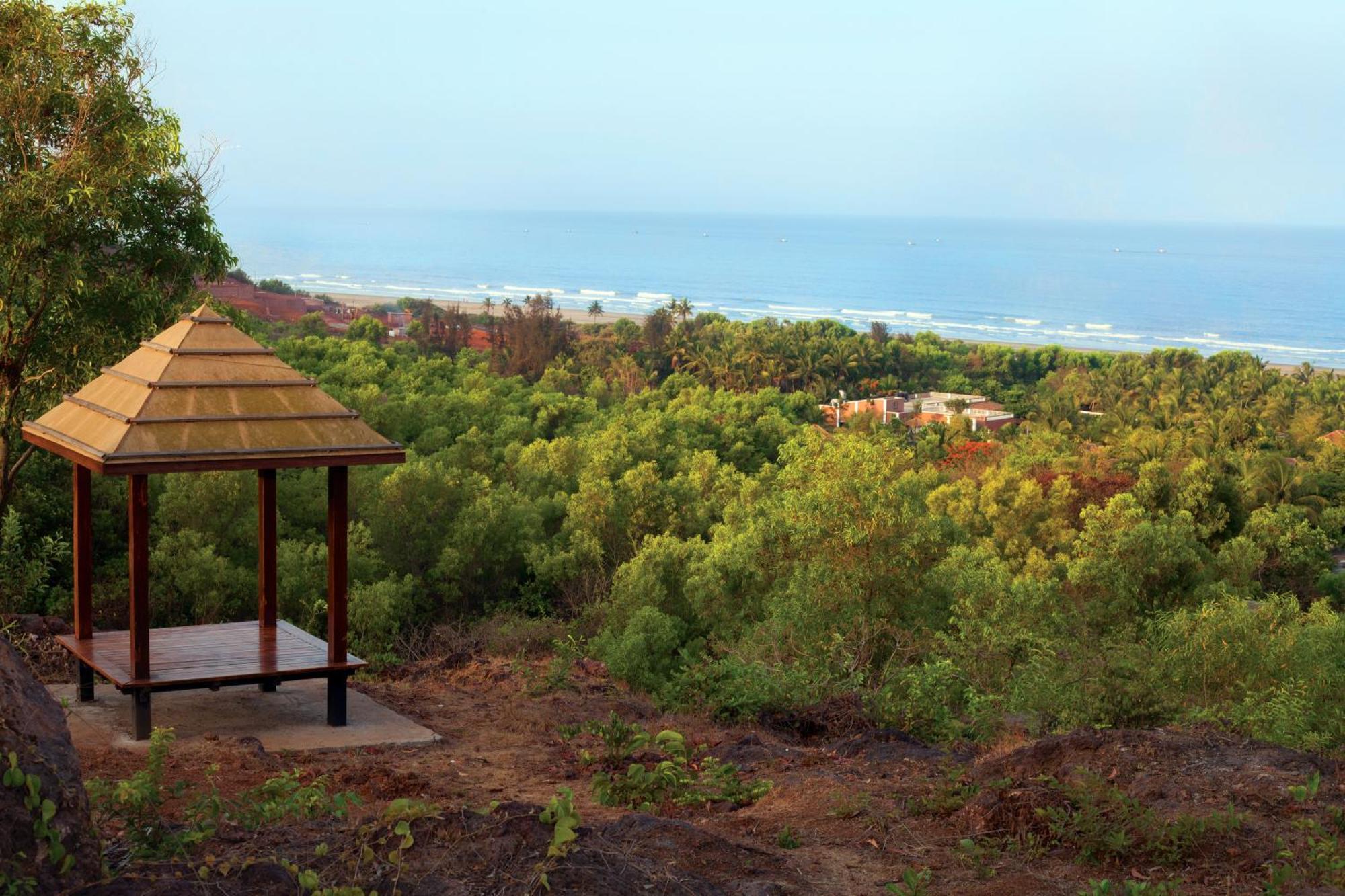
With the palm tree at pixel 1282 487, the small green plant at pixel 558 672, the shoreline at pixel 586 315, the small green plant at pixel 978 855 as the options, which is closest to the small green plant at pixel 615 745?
the small green plant at pixel 978 855

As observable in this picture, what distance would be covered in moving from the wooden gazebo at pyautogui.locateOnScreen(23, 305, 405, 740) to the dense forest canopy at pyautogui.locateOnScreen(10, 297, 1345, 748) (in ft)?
9.37

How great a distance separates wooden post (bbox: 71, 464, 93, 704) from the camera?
8.25 m

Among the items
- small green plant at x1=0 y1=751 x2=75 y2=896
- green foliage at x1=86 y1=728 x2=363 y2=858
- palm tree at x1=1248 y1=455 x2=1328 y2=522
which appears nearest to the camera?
small green plant at x1=0 y1=751 x2=75 y2=896

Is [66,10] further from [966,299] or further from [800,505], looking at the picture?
[966,299]

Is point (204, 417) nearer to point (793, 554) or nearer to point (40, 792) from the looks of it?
point (40, 792)

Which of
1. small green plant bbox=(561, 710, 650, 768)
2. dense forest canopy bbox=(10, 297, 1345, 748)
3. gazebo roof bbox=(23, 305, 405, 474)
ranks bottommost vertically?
dense forest canopy bbox=(10, 297, 1345, 748)

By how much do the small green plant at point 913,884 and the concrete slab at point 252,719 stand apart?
366 centimetres

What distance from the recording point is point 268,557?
29.8ft

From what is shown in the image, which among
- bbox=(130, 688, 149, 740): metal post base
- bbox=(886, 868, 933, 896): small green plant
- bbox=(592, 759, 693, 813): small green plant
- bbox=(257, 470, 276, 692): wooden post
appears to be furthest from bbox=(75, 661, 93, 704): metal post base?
bbox=(886, 868, 933, 896): small green plant

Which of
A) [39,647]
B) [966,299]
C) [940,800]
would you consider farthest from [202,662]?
[966,299]

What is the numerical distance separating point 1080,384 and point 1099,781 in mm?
73973

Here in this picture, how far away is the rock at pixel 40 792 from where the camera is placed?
372 centimetres

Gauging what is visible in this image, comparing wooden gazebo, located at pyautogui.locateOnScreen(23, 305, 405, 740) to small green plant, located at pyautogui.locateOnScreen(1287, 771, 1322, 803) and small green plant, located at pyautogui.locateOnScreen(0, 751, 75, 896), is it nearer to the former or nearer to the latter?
small green plant, located at pyautogui.locateOnScreen(0, 751, 75, 896)

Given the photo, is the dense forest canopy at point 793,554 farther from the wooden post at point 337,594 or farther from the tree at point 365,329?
the wooden post at point 337,594
